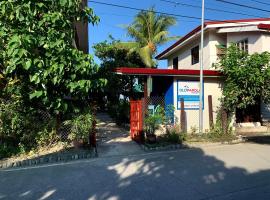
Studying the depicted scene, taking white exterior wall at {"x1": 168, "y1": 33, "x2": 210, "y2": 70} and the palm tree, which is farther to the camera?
the palm tree

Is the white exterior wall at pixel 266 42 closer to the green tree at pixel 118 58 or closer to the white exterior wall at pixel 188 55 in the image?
the white exterior wall at pixel 188 55

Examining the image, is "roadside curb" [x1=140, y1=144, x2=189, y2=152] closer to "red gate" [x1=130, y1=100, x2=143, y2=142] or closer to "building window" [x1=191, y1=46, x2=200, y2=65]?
"red gate" [x1=130, y1=100, x2=143, y2=142]

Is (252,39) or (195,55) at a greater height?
(252,39)

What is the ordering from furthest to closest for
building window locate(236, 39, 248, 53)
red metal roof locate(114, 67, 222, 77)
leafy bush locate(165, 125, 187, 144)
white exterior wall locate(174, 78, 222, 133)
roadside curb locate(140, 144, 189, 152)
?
building window locate(236, 39, 248, 53)
white exterior wall locate(174, 78, 222, 133)
red metal roof locate(114, 67, 222, 77)
leafy bush locate(165, 125, 187, 144)
roadside curb locate(140, 144, 189, 152)

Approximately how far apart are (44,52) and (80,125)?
90.5 inches

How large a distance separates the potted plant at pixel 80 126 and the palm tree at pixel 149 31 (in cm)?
1412

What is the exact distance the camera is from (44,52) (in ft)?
25.2

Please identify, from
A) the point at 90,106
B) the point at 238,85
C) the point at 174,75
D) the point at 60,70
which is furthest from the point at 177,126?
the point at 60,70

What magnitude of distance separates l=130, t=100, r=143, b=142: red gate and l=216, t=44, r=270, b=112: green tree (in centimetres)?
364

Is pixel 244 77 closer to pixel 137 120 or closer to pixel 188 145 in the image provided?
pixel 188 145

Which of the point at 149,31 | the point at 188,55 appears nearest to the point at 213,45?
the point at 188,55

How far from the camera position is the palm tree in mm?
22469

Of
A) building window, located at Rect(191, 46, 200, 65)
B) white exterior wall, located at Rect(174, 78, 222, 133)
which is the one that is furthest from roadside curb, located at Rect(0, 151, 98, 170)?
building window, located at Rect(191, 46, 200, 65)

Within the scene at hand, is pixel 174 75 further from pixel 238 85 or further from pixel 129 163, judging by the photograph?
pixel 129 163
